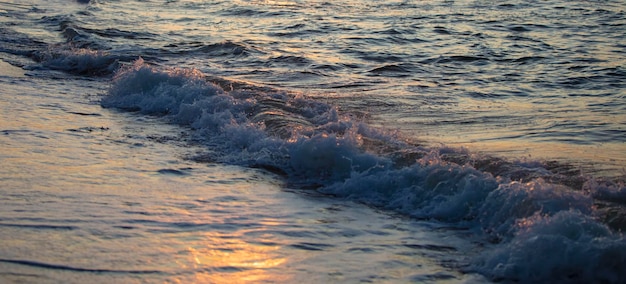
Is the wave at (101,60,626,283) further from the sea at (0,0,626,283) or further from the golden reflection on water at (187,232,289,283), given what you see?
the golden reflection on water at (187,232,289,283)

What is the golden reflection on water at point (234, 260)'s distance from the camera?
15.0 ft

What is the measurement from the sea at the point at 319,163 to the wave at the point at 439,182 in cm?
2

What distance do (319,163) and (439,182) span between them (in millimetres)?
1313

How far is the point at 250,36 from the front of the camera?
60.3 feet

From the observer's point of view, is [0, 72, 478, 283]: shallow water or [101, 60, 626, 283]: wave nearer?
[0, 72, 478, 283]: shallow water

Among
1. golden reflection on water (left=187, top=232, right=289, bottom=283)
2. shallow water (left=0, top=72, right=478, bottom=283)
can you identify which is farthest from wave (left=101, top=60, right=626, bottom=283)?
golden reflection on water (left=187, top=232, right=289, bottom=283)

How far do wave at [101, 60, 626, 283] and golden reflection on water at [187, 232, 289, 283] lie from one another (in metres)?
1.25

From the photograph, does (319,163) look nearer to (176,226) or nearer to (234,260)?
(176,226)

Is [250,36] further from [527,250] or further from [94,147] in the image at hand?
[527,250]

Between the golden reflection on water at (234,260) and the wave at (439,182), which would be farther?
the wave at (439,182)

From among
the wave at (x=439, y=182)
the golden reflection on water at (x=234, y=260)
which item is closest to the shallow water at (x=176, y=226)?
the golden reflection on water at (x=234, y=260)

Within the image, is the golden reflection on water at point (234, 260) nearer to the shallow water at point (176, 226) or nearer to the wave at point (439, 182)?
the shallow water at point (176, 226)

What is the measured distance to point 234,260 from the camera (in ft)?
15.9

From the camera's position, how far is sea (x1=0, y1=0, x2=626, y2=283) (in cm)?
483
